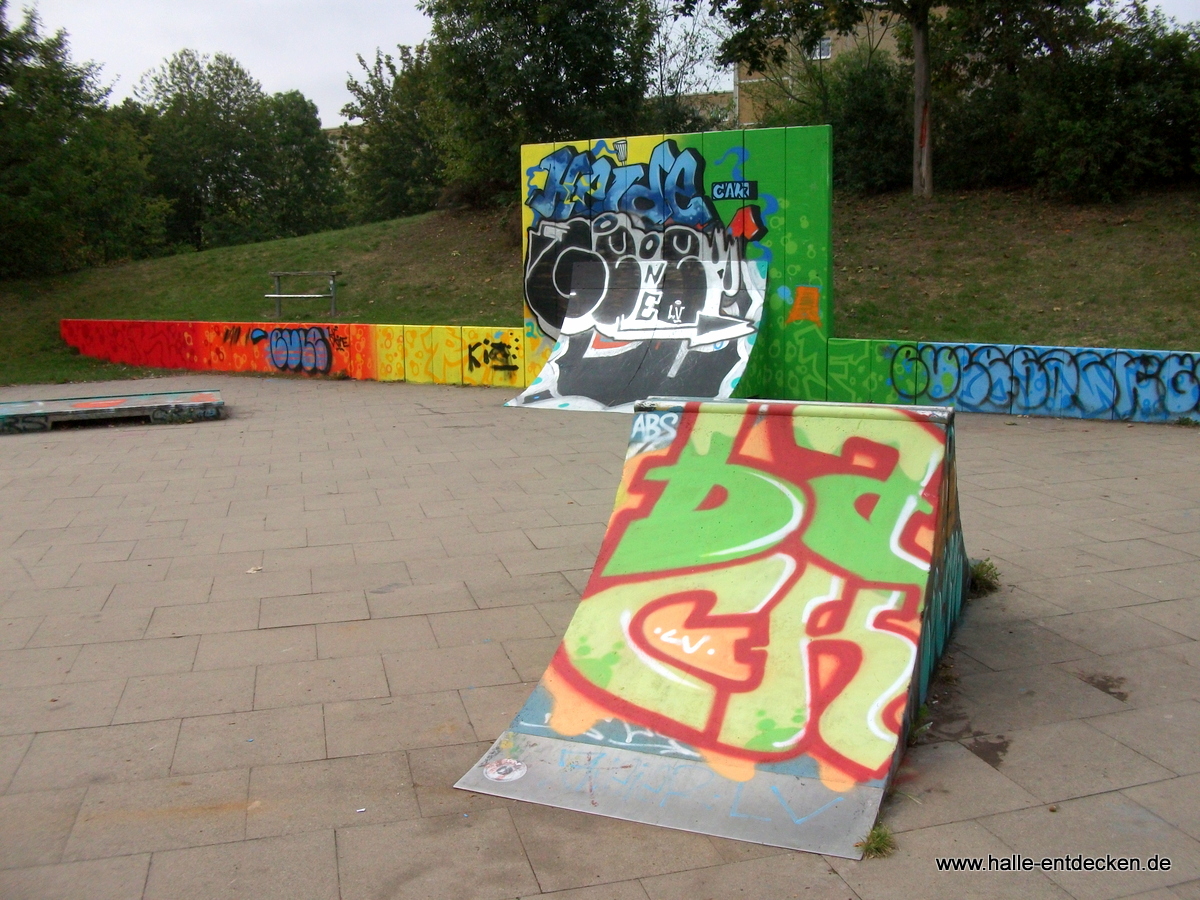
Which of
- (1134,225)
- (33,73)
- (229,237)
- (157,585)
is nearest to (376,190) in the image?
(229,237)

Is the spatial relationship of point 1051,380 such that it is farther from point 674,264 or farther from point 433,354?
point 433,354

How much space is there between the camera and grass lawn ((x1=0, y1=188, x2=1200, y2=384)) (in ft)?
56.1

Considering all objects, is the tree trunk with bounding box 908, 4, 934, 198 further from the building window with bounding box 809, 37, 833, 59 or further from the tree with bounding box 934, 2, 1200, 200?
the building window with bounding box 809, 37, 833, 59

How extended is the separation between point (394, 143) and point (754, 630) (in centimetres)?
4095

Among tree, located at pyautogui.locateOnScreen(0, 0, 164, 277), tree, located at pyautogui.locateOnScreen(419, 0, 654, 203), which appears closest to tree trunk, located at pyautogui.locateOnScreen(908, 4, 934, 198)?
tree, located at pyautogui.locateOnScreen(419, 0, 654, 203)

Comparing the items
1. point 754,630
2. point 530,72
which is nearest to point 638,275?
point 530,72

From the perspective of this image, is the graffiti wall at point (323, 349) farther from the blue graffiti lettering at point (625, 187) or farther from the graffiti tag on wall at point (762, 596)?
the graffiti tag on wall at point (762, 596)

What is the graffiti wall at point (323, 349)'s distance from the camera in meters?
16.6

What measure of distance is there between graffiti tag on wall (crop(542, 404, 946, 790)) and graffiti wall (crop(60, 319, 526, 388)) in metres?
11.6

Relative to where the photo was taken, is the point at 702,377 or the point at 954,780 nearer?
the point at 954,780

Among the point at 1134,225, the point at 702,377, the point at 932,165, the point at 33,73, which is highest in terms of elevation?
the point at 33,73

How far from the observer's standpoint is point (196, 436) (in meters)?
12.5

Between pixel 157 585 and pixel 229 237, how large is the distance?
40813 millimetres

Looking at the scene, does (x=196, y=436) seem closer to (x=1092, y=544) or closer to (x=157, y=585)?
(x=157, y=585)
